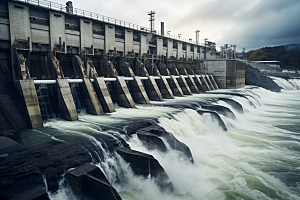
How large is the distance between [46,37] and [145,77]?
12712mm

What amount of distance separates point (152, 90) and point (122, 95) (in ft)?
20.4

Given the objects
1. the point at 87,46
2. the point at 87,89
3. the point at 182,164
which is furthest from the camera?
the point at 87,46

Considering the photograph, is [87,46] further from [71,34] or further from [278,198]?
[278,198]

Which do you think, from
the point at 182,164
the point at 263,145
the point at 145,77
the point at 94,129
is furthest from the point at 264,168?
the point at 145,77

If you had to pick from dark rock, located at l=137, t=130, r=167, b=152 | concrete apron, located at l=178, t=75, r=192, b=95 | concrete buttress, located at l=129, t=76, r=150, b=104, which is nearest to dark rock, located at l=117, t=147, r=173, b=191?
dark rock, located at l=137, t=130, r=167, b=152

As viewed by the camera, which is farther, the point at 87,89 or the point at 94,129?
the point at 87,89

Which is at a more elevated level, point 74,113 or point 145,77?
point 145,77

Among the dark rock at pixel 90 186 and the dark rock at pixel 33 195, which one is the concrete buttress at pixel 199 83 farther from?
the dark rock at pixel 33 195

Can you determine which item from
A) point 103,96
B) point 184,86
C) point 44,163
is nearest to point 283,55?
point 184,86

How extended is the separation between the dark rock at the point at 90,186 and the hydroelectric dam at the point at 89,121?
40mm

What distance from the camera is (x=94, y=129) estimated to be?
46.4 ft

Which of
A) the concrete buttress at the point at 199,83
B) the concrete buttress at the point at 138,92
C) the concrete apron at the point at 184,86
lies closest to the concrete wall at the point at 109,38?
the concrete buttress at the point at 138,92

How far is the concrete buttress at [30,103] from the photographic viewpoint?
1444 centimetres

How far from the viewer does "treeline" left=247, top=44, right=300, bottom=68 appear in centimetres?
9906
